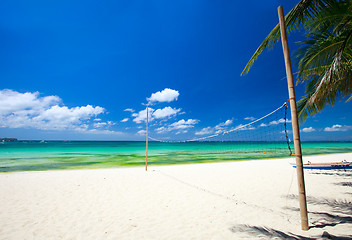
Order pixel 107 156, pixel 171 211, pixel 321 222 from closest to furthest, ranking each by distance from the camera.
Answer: pixel 321 222 → pixel 171 211 → pixel 107 156

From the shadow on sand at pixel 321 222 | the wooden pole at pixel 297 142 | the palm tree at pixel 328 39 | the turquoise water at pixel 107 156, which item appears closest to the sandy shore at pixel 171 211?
the shadow on sand at pixel 321 222

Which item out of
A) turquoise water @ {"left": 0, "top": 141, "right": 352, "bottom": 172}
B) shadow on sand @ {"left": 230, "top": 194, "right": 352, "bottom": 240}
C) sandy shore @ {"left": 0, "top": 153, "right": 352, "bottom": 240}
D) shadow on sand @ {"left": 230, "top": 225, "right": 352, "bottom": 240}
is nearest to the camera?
shadow on sand @ {"left": 230, "top": 225, "right": 352, "bottom": 240}

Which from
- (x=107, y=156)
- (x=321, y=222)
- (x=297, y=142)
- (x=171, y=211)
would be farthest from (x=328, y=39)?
(x=107, y=156)

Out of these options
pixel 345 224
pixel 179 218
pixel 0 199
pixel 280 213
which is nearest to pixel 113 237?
pixel 179 218

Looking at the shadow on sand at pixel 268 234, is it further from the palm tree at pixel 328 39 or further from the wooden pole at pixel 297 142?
the palm tree at pixel 328 39

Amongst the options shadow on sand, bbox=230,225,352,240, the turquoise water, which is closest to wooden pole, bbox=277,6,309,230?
shadow on sand, bbox=230,225,352,240

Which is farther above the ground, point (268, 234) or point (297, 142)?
point (297, 142)

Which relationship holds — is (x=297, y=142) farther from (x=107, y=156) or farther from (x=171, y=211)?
(x=107, y=156)

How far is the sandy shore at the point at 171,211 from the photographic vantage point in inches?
118

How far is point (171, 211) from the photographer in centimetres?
402

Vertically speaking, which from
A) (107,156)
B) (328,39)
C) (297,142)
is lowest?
(107,156)

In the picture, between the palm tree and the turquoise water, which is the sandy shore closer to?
the palm tree

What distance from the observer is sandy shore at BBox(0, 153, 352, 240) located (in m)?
3.00

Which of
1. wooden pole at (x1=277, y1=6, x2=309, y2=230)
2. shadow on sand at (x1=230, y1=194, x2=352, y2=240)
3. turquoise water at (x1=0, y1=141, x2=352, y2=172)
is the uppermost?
wooden pole at (x1=277, y1=6, x2=309, y2=230)
